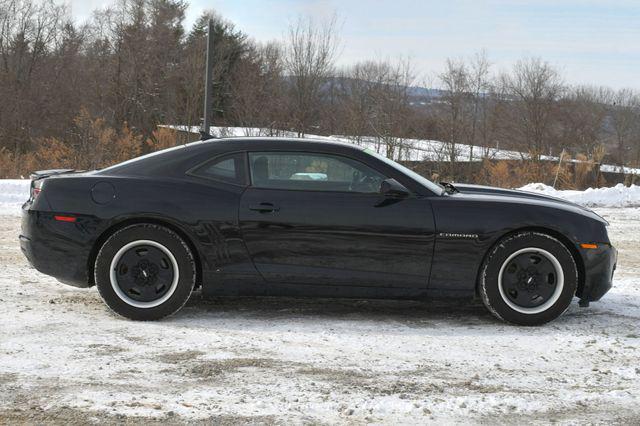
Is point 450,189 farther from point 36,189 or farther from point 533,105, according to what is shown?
point 533,105

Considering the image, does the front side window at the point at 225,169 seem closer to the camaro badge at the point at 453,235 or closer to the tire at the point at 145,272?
the tire at the point at 145,272

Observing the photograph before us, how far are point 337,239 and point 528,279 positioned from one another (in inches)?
59.7

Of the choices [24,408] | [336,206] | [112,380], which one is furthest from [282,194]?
[24,408]

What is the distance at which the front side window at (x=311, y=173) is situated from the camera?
5.03 m

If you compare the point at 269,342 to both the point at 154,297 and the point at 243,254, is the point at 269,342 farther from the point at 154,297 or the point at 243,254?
the point at 154,297

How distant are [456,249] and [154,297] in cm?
234

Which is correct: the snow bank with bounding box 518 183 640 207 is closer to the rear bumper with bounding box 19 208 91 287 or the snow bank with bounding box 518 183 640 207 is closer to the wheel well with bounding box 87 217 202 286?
the wheel well with bounding box 87 217 202 286

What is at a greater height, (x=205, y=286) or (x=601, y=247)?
(x=601, y=247)

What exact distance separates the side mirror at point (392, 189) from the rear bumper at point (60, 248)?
7.54 feet

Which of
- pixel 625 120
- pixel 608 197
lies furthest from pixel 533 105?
pixel 608 197

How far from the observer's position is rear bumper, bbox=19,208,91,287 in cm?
495

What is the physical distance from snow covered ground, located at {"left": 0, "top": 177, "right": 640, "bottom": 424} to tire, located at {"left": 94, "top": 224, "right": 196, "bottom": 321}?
0.15 m

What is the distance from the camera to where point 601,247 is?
5.09 meters

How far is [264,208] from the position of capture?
4.94 metres
